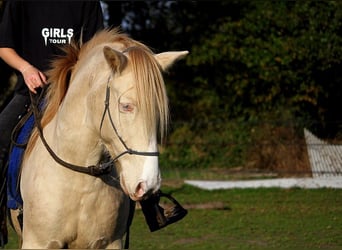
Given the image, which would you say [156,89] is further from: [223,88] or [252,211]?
[223,88]

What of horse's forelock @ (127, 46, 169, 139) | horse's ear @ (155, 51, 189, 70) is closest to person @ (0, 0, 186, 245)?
horse's ear @ (155, 51, 189, 70)

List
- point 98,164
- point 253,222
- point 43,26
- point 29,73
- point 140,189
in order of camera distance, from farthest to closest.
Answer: point 253,222 < point 43,26 < point 29,73 < point 98,164 < point 140,189

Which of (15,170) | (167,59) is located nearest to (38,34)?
(15,170)

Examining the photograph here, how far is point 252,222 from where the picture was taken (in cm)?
1078

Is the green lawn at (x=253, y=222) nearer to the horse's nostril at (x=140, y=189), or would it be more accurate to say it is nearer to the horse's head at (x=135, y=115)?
the horse's head at (x=135, y=115)

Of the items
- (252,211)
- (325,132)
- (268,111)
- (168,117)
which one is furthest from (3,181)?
(268,111)

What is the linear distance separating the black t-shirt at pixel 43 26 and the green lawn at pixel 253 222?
12.8ft

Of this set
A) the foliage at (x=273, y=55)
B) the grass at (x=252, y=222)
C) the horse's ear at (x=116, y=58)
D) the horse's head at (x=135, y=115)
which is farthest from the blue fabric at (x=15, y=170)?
the foliage at (x=273, y=55)

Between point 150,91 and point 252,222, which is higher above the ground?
point 150,91

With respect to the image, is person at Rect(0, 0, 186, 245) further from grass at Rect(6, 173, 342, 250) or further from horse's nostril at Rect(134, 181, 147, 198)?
grass at Rect(6, 173, 342, 250)

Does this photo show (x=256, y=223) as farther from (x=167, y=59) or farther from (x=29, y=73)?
(x=167, y=59)

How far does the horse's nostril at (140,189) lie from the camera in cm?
390

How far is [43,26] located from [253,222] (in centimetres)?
613

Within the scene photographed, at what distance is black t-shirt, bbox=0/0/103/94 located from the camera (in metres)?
5.34
